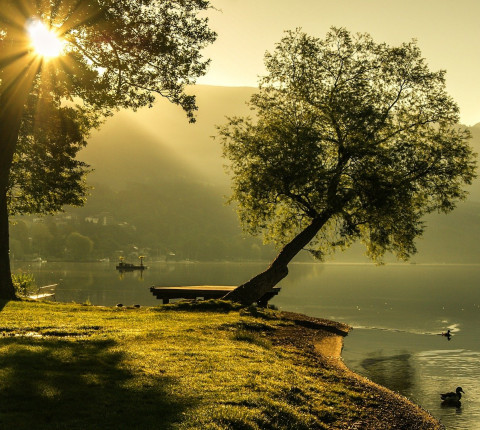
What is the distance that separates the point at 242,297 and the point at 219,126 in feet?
41.1

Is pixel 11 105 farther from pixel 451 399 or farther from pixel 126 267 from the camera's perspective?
pixel 126 267

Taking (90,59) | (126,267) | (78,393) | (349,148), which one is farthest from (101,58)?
(126,267)

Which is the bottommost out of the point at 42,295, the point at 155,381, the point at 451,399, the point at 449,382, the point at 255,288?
the point at 449,382

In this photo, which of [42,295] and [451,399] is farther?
[42,295]

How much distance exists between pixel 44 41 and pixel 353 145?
1981cm

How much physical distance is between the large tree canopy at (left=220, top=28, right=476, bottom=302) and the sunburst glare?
1247 cm

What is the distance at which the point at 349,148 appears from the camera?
114ft

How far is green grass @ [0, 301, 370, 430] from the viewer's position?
11172 mm

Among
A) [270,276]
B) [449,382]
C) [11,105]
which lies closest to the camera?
[449,382]

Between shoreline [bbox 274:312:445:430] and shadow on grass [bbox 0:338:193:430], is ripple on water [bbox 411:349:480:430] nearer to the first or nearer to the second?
shoreline [bbox 274:312:445:430]

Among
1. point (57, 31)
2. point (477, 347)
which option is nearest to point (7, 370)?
point (57, 31)

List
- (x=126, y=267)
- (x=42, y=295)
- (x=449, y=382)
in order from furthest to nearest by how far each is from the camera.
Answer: (x=126, y=267)
(x=42, y=295)
(x=449, y=382)

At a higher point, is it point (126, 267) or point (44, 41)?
point (44, 41)

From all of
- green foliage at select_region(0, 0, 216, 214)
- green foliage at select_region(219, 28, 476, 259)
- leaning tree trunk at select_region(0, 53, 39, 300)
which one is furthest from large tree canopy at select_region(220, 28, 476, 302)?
leaning tree trunk at select_region(0, 53, 39, 300)
